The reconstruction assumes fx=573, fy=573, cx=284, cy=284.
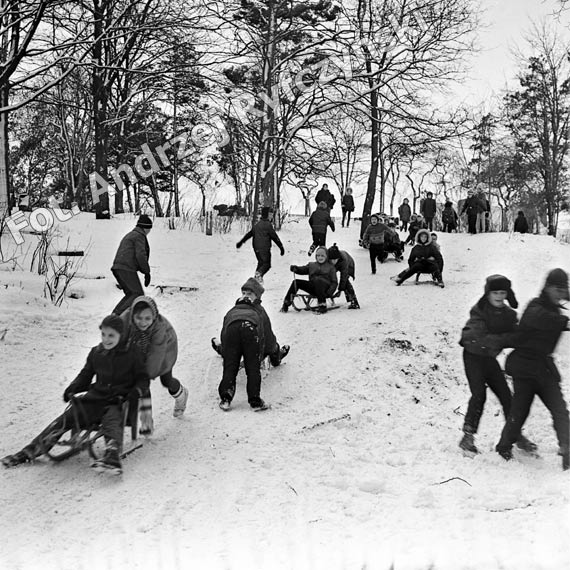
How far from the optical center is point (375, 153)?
20797 millimetres

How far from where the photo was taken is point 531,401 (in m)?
4.91

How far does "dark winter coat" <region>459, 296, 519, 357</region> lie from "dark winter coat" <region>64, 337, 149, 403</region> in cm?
301

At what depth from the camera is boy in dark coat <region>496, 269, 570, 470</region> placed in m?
4.75

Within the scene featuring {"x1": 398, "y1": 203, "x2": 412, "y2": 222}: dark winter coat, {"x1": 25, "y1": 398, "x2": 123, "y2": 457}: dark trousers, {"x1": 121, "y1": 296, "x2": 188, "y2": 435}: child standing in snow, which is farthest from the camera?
{"x1": 398, "y1": 203, "x2": 412, "y2": 222}: dark winter coat

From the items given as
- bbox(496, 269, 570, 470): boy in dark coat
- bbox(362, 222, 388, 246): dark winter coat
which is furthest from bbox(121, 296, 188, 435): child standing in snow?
bbox(362, 222, 388, 246): dark winter coat

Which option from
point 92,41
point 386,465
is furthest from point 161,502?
point 92,41

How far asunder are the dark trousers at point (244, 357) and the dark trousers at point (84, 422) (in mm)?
1620

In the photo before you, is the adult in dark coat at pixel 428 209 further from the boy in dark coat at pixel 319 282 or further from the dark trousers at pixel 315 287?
the dark trousers at pixel 315 287

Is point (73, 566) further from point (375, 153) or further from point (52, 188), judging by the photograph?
point (52, 188)

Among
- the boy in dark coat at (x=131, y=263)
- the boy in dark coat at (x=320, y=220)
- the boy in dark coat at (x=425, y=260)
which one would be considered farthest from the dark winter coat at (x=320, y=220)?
the boy in dark coat at (x=131, y=263)

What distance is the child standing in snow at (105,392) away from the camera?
15.1 feet

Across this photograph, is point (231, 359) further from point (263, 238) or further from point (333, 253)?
point (263, 238)

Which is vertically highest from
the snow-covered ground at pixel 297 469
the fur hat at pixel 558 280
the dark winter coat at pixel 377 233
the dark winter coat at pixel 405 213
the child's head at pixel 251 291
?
the dark winter coat at pixel 405 213

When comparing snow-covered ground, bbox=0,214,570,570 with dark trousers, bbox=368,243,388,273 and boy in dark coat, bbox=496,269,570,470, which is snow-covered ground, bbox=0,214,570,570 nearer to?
boy in dark coat, bbox=496,269,570,470
